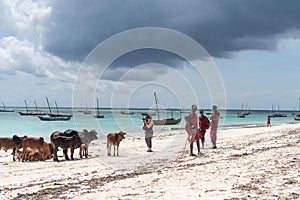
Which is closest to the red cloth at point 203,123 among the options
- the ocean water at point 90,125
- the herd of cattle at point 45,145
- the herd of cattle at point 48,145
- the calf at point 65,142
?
the herd of cattle at point 48,145

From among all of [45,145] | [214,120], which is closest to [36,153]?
[45,145]

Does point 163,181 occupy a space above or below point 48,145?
below

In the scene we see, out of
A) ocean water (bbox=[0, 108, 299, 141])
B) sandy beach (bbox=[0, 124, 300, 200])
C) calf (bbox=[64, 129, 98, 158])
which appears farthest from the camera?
ocean water (bbox=[0, 108, 299, 141])

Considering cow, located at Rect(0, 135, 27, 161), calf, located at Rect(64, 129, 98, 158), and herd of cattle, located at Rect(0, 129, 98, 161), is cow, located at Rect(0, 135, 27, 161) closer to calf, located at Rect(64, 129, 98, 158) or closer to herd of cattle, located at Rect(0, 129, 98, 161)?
herd of cattle, located at Rect(0, 129, 98, 161)

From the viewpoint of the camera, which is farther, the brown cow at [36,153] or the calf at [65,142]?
the brown cow at [36,153]

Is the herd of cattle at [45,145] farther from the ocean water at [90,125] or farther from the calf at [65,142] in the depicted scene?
the ocean water at [90,125]

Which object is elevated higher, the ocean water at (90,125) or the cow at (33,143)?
the cow at (33,143)

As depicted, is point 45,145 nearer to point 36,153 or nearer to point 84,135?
point 36,153

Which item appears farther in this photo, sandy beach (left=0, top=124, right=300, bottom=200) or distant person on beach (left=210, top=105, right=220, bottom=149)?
distant person on beach (left=210, top=105, right=220, bottom=149)

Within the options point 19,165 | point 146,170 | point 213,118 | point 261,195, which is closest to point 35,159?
point 19,165

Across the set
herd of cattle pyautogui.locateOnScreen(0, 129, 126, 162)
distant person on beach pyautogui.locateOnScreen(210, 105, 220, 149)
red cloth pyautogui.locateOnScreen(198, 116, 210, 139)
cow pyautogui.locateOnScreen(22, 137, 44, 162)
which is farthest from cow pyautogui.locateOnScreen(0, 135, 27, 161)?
distant person on beach pyautogui.locateOnScreen(210, 105, 220, 149)

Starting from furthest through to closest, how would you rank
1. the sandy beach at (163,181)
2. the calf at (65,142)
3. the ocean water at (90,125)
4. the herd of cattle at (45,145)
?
the ocean water at (90,125)
the herd of cattle at (45,145)
the calf at (65,142)
the sandy beach at (163,181)

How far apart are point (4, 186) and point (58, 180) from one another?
1358 mm

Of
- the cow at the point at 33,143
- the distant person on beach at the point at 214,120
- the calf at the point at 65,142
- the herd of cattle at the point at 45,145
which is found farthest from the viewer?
the distant person on beach at the point at 214,120
